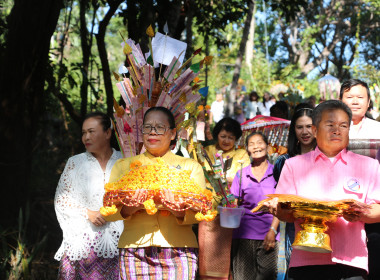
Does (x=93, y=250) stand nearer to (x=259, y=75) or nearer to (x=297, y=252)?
(x=297, y=252)

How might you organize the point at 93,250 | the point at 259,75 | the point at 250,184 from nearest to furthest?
the point at 93,250, the point at 250,184, the point at 259,75

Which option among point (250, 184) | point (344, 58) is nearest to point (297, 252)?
point (250, 184)

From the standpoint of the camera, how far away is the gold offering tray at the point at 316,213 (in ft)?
9.70

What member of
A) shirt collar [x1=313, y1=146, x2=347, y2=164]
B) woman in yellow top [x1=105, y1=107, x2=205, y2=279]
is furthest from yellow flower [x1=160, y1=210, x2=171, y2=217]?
shirt collar [x1=313, y1=146, x2=347, y2=164]

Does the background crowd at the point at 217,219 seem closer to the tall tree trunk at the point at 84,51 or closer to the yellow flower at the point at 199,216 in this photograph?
the yellow flower at the point at 199,216

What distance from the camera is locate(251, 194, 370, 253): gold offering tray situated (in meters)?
2.96

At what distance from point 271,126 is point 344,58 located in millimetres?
25066

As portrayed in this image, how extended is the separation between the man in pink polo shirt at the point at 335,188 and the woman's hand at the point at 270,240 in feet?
6.21

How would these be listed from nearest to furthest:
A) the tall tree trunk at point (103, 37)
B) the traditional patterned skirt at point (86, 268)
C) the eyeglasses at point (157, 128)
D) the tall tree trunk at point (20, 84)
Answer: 1. the eyeglasses at point (157, 128)
2. the traditional patterned skirt at point (86, 268)
3. the tall tree trunk at point (20, 84)
4. the tall tree trunk at point (103, 37)

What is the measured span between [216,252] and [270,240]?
0.55 meters

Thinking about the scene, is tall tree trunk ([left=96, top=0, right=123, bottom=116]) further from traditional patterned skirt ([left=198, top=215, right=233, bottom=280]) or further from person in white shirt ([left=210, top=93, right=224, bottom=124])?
person in white shirt ([left=210, top=93, right=224, bottom=124])

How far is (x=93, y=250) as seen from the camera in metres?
4.57

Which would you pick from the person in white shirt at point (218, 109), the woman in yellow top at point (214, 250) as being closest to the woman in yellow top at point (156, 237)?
the woman in yellow top at point (214, 250)

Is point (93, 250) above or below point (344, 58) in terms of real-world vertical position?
below
